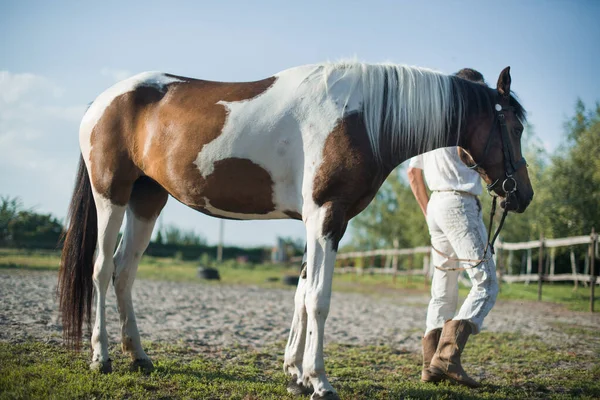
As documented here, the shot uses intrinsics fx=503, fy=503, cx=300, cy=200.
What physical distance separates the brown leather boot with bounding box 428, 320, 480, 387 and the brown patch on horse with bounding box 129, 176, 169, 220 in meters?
2.64

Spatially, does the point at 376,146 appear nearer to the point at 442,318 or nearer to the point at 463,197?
the point at 463,197

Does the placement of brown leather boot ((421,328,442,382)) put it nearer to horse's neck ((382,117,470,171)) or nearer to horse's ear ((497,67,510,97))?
horse's neck ((382,117,470,171))

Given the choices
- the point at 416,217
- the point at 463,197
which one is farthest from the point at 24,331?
the point at 416,217

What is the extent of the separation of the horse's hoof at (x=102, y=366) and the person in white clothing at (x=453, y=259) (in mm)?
2410

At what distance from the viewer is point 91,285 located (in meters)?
4.11

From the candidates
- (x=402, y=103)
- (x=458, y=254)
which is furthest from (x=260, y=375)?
(x=402, y=103)

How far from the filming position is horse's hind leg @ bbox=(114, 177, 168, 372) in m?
4.06

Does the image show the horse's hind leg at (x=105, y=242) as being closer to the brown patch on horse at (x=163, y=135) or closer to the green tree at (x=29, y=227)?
the brown patch on horse at (x=163, y=135)

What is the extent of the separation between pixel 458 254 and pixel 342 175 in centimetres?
139

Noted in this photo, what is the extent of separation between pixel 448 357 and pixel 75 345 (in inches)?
114

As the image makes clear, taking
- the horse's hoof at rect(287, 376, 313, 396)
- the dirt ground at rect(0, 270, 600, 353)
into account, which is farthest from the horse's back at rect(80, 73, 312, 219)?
the dirt ground at rect(0, 270, 600, 353)

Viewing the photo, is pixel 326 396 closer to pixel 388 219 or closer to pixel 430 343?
pixel 430 343

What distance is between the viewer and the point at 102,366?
11.9 ft

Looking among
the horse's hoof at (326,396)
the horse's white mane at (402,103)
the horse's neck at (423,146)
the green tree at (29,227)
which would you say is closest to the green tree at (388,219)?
the green tree at (29,227)
